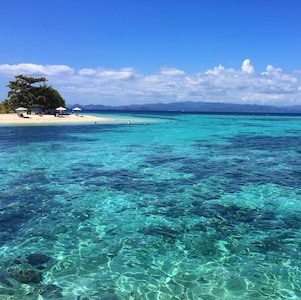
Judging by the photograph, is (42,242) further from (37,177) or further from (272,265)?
(37,177)

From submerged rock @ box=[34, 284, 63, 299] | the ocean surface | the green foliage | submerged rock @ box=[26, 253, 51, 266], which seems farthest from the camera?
the green foliage

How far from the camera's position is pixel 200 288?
7312 millimetres

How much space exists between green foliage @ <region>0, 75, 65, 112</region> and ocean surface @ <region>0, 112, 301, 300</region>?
222 ft

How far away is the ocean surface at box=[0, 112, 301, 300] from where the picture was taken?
741 centimetres

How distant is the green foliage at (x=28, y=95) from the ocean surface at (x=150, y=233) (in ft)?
222

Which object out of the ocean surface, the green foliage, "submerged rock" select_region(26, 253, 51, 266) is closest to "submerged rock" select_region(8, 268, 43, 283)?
the ocean surface

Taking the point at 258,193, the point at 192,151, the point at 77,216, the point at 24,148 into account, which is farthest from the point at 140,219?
the point at 24,148

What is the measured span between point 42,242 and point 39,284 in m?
2.34

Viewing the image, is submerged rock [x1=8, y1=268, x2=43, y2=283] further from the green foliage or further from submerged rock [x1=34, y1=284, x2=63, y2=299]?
the green foliage

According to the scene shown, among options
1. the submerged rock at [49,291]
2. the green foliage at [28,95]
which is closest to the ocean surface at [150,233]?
the submerged rock at [49,291]

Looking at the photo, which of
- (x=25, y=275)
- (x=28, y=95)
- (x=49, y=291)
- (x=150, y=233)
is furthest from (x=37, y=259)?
(x=28, y=95)

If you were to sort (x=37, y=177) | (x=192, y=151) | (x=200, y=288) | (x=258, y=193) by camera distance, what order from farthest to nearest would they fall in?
(x=192, y=151)
(x=37, y=177)
(x=258, y=193)
(x=200, y=288)

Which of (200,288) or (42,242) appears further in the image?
(42,242)

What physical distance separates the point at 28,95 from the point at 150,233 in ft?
264
